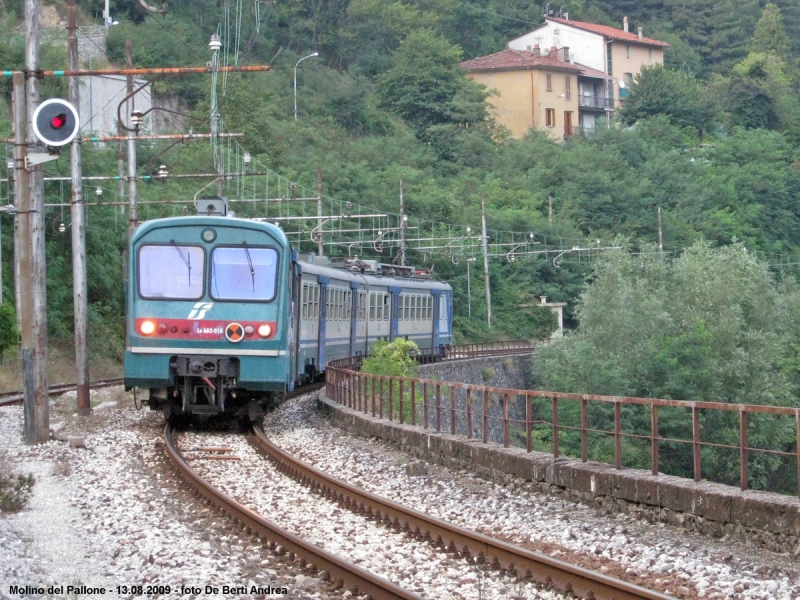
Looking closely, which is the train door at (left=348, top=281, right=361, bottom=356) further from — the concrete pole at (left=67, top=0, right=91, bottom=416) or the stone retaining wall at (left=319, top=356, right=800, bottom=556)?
the stone retaining wall at (left=319, top=356, right=800, bottom=556)

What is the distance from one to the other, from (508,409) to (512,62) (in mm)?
75051

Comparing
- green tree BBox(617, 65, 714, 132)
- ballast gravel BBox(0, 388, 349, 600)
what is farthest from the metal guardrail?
green tree BBox(617, 65, 714, 132)

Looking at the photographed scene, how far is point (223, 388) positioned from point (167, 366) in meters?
0.84

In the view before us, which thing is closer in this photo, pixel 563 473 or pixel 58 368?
pixel 563 473

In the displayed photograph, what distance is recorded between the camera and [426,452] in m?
14.6

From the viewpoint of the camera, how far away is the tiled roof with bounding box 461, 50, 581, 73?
85.0 meters

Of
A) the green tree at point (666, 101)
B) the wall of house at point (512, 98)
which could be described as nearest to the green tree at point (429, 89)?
the wall of house at point (512, 98)

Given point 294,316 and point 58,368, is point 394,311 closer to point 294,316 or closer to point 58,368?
point 58,368

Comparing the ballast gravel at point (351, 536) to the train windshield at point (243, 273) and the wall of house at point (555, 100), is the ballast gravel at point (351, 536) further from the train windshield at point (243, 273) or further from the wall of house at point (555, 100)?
the wall of house at point (555, 100)

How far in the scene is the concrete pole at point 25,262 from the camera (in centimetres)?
1543

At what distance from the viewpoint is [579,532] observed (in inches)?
377

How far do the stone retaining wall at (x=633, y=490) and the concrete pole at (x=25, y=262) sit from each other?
4.85 meters

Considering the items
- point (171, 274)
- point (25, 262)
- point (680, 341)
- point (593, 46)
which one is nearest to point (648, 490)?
point (171, 274)

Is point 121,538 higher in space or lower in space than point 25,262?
lower
